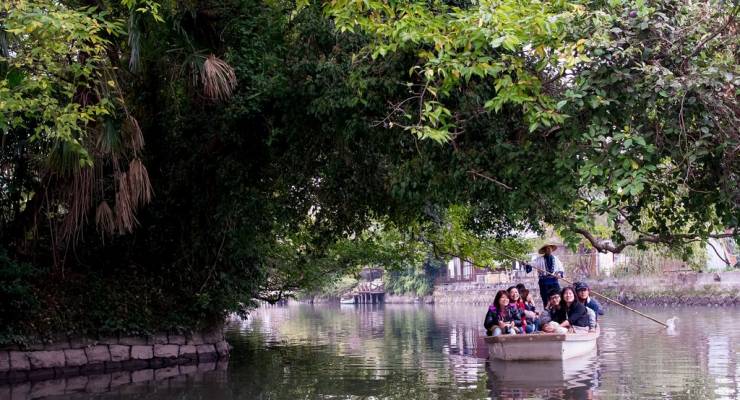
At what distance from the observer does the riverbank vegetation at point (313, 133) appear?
9484 mm

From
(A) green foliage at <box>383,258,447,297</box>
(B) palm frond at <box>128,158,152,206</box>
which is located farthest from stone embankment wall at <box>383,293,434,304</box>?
(B) palm frond at <box>128,158,152,206</box>

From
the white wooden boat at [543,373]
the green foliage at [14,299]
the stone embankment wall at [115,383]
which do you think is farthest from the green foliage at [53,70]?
the white wooden boat at [543,373]

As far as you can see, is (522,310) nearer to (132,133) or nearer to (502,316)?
(502,316)

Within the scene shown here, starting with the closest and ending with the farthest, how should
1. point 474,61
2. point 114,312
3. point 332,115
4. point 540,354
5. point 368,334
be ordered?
point 474,61
point 332,115
point 540,354
point 114,312
point 368,334

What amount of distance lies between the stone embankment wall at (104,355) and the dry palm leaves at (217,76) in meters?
5.56

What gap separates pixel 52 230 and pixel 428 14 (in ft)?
26.5

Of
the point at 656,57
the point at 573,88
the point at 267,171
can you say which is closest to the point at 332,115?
the point at 267,171

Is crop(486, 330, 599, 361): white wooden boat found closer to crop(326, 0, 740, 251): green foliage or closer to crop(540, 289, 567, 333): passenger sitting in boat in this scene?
crop(540, 289, 567, 333): passenger sitting in boat

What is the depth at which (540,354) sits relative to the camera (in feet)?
46.8

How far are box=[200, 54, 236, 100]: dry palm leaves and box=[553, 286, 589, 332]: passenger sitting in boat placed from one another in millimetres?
6787

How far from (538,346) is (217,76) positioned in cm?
675

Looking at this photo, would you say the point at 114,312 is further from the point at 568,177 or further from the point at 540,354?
the point at 568,177

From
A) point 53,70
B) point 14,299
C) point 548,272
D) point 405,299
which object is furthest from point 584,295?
point 405,299

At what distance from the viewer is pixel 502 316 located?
1568cm
